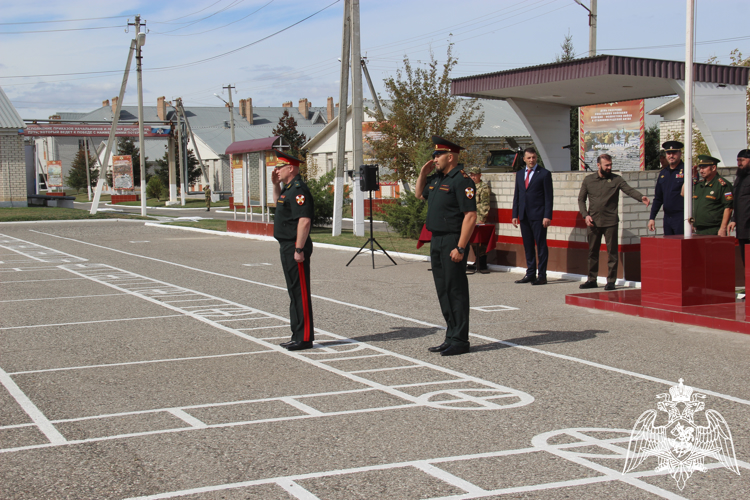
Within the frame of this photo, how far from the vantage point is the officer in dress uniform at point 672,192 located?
37.1ft

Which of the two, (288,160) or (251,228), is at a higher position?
(288,160)

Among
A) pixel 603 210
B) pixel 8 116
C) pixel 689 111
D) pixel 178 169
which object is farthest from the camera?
pixel 178 169

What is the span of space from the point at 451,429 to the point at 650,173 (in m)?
8.69

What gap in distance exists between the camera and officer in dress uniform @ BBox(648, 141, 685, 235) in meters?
11.3

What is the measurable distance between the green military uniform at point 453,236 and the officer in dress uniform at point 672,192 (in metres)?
5.09

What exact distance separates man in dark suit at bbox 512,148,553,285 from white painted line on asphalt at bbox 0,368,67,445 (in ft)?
27.3

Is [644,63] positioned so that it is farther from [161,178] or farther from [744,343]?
[161,178]

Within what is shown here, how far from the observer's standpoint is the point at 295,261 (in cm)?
789

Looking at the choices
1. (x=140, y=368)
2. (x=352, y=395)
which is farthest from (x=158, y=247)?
(x=352, y=395)

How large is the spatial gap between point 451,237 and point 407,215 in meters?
14.4

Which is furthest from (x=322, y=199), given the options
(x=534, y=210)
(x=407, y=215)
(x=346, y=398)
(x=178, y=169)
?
(x=178, y=169)

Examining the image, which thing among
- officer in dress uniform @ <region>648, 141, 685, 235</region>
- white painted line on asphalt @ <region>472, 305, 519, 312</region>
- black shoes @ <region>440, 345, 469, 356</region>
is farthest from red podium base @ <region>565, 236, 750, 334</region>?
black shoes @ <region>440, 345, 469, 356</region>

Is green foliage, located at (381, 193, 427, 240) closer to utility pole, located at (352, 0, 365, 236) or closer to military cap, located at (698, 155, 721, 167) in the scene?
utility pole, located at (352, 0, 365, 236)

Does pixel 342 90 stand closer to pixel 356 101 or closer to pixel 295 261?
pixel 356 101
